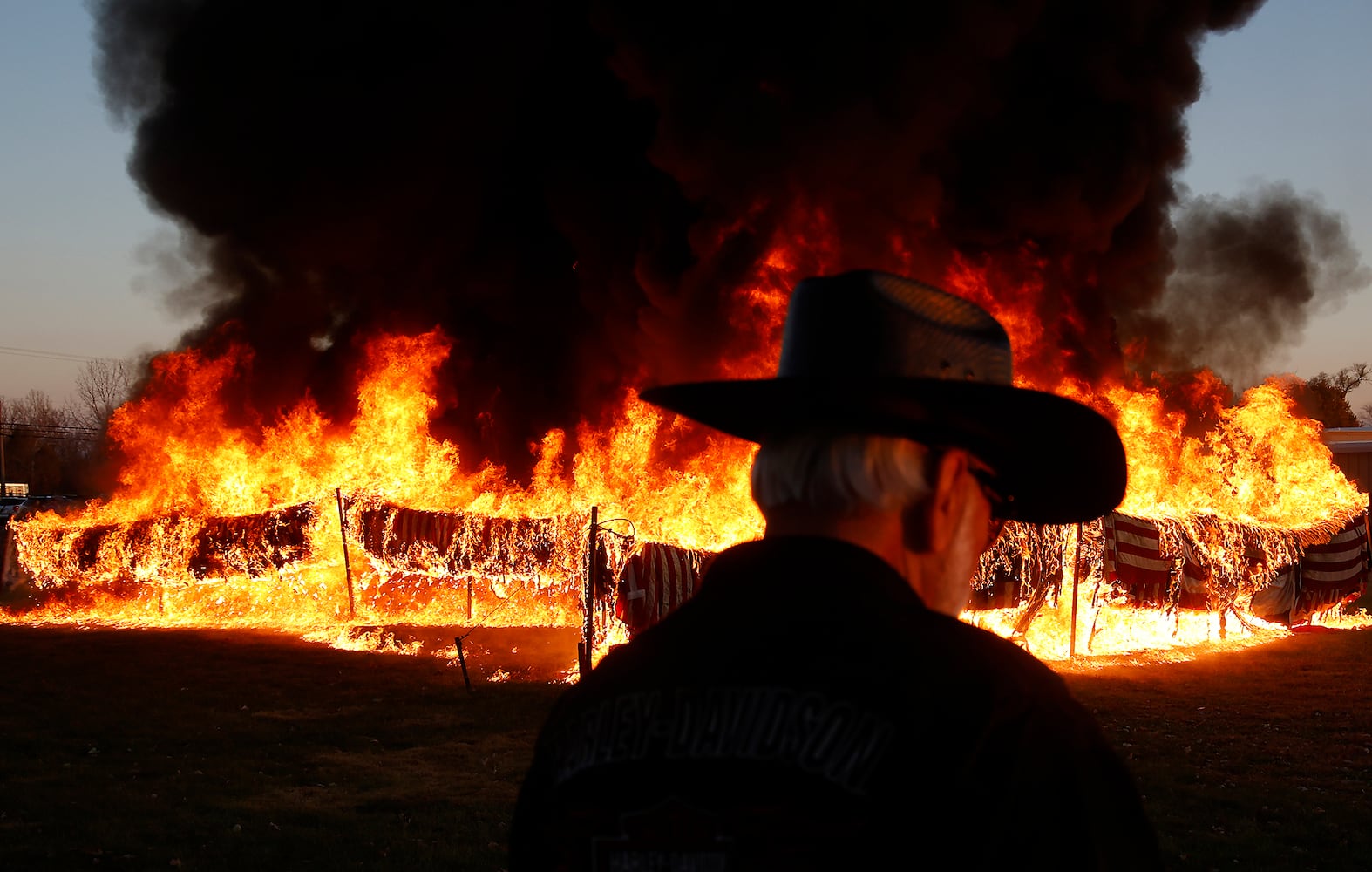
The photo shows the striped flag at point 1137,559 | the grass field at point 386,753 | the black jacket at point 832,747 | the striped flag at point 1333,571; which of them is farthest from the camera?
the striped flag at point 1333,571

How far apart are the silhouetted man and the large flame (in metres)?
11.3

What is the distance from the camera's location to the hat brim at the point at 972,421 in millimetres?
1595

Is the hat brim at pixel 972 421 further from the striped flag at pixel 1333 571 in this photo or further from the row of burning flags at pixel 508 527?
the striped flag at pixel 1333 571

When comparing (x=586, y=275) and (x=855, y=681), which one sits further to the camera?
(x=586, y=275)

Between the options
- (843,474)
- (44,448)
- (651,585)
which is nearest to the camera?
(843,474)

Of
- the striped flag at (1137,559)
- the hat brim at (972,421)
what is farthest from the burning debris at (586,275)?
the hat brim at (972,421)

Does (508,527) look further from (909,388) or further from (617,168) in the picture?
(909,388)

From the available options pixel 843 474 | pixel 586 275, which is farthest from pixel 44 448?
pixel 843 474

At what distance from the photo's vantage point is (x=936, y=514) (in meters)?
1.60

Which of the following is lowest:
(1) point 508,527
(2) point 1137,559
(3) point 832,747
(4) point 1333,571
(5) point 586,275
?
(4) point 1333,571

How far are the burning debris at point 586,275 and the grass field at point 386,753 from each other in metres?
1.92

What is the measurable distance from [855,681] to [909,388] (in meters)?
0.47

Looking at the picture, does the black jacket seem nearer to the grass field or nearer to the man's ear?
the man's ear

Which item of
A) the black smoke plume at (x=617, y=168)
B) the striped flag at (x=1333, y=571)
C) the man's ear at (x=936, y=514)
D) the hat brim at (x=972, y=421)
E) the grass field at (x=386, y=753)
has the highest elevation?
the black smoke plume at (x=617, y=168)
